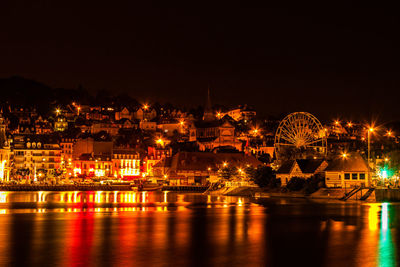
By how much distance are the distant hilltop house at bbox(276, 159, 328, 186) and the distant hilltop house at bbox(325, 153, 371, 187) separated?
4.29m

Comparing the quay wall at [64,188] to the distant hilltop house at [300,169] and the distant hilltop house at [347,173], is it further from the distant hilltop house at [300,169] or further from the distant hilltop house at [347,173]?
the distant hilltop house at [347,173]

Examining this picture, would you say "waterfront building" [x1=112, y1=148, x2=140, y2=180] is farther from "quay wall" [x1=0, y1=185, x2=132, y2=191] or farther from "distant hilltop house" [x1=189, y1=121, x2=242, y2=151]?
"distant hilltop house" [x1=189, y1=121, x2=242, y2=151]

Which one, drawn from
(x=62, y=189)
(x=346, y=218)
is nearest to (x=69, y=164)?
(x=62, y=189)

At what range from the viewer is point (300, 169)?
92.8 metres

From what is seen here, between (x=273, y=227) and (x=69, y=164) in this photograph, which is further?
(x=69, y=164)

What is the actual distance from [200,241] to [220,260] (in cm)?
700

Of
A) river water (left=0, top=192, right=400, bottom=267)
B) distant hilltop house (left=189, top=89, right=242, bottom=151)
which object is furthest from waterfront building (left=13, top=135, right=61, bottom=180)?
river water (left=0, top=192, right=400, bottom=267)

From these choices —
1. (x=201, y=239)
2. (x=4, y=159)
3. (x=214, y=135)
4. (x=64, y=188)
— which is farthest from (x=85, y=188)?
(x=201, y=239)

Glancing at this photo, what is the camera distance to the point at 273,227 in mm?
43750

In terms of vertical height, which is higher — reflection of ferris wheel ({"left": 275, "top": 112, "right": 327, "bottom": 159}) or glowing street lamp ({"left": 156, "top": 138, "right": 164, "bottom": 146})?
glowing street lamp ({"left": 156, "top": 138, "right": 164, "bottom": 146})

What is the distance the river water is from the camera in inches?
1168

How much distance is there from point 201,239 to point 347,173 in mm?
50273

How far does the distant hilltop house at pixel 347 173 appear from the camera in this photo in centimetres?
8225

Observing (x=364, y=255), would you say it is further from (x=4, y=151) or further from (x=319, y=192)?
(x=4, y=151)
